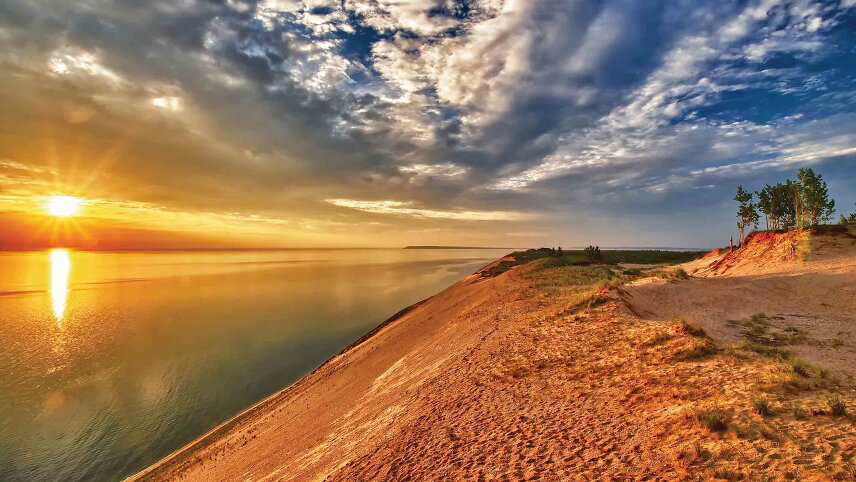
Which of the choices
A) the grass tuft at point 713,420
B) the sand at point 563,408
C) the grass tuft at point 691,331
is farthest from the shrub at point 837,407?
the grass tuft at point 691,331

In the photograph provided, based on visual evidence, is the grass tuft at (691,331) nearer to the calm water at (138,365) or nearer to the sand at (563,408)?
the sand at (563,408)

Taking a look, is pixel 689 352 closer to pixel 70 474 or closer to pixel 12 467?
pixel 70 474

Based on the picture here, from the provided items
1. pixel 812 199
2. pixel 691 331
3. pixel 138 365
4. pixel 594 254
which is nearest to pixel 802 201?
pixel 812 199

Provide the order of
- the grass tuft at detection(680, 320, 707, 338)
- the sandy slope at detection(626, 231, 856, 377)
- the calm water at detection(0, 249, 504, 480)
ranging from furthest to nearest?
the calm water at detection(0, 249, 504, 480) < the sandy slope at detection(626, 231, 856, 377) < the grass tuft at detection(680, 320, 707, 338)

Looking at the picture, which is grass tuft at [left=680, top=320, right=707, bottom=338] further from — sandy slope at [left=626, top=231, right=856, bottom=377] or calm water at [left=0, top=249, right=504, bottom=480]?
calm water at [left=0, top=249, right=504, bottom=480]

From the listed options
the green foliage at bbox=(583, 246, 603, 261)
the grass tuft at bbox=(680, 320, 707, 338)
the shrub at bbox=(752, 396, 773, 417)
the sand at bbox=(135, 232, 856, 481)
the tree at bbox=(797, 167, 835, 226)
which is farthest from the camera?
the green foliage at bbox=(583, 246, 603, 261)

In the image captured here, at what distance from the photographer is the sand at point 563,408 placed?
16.3ft

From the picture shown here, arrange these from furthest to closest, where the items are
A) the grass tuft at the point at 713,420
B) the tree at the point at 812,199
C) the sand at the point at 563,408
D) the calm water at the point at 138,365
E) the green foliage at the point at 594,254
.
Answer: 1. the green foliage at the point at 594,254
2. the tree at the point at 812,199
3. the calm water at the point at 138,365
4. the grass tuft at the point at 713,420
5. the sand at the point at 563,408

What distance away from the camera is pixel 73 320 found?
34.7 m

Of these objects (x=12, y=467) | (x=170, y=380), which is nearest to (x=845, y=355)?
(x=12, y=467)

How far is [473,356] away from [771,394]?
744 cm

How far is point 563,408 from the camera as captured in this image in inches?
277

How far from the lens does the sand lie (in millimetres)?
4957

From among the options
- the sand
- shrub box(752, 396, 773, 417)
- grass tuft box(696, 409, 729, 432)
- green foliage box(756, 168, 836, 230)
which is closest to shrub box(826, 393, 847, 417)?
the sand
